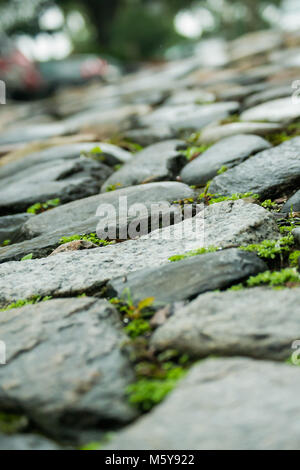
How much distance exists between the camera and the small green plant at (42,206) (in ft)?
9.25

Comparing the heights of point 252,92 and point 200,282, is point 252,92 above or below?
above

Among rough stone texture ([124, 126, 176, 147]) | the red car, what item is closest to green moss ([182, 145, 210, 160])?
rough stone texture ([124, 126, 176, 147])

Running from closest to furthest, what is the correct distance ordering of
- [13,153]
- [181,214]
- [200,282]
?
[200,282], [181,214], [13,153]

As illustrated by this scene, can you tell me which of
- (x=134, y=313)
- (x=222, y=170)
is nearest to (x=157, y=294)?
(x=134, y=313)

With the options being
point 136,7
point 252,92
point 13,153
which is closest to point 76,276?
point 13,153

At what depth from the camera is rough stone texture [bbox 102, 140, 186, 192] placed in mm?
2879

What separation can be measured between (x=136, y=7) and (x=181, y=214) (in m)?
16.8

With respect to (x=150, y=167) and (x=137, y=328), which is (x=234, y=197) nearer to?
(x=150, y=167)

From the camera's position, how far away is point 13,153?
4375mm

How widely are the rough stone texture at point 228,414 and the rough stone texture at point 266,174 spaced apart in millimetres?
1331

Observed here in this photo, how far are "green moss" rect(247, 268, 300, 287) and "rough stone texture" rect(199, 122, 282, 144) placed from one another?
1.90 m

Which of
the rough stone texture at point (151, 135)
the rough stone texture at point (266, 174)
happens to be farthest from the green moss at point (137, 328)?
the rough stone texture at point (151, 135)
